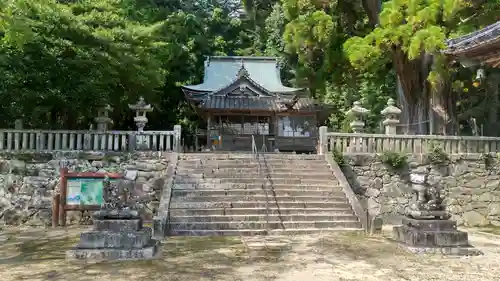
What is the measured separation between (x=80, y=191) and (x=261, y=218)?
14.6 ft

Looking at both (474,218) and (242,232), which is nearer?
(242,232)

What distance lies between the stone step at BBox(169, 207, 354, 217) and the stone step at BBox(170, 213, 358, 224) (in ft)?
0.42

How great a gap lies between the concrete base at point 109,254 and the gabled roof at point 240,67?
607 inches

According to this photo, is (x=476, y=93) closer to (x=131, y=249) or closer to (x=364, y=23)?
(x=364, y=23)

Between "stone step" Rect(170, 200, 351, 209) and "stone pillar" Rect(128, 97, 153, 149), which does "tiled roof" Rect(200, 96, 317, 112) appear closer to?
"stone pillar" Rect(128, 97, 153, 149)

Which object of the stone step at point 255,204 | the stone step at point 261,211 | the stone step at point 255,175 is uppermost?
the stone step at point 255,175

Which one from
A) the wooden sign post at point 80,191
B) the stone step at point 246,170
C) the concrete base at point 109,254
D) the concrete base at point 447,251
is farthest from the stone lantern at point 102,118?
the concrete base at point 447,251

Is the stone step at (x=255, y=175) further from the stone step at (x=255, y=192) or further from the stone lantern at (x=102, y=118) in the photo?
the stone lantern at (x=102, y=118)

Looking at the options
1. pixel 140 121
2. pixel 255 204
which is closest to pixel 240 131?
pixel 140 121

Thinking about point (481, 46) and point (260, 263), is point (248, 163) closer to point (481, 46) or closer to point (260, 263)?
point (260, 263)

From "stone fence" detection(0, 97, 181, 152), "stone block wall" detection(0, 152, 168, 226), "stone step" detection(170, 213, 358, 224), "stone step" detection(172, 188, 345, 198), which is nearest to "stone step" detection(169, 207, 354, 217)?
"stone step" detection(170, 213, 358, 224)

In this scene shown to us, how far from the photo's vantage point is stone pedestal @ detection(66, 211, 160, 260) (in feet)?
21.2

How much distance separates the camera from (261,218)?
9.36 metres

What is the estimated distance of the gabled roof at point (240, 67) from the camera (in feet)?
72.2
